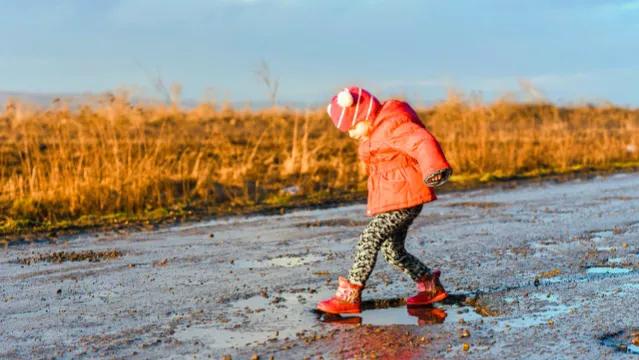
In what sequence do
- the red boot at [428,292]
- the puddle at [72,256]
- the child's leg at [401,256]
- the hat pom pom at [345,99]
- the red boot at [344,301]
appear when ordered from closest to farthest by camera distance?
the red boot at [344,301] < the hat pom pom at [345,99] < the red boot at [428,292] < the child's leg at [401,256] < the puddle at [72,256]

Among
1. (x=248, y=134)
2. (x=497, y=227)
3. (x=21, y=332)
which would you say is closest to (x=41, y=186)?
(x=497, y=227)

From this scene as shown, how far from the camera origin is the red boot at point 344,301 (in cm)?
732

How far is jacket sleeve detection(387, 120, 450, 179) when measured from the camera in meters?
7.08

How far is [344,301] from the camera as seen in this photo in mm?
7348

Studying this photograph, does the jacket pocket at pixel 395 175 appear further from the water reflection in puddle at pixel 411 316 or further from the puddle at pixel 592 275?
the puddle at pixel 592 275

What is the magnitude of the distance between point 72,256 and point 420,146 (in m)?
4.97

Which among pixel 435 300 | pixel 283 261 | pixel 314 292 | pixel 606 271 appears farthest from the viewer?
pixel 283 261

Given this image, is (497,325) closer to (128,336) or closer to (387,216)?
(387,216)

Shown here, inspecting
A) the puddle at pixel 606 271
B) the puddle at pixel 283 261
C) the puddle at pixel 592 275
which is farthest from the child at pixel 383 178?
the puddle at pixel 283 261

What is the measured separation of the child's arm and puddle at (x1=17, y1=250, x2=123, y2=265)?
4.28 m

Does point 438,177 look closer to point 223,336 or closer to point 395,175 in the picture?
point 395,175

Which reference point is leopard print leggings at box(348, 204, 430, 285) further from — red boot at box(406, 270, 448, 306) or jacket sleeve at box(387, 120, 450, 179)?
jacket sleeve at box(387, 120, 450, 179)

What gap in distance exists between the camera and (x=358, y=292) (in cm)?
746

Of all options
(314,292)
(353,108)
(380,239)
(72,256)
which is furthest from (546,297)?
(72,256)
